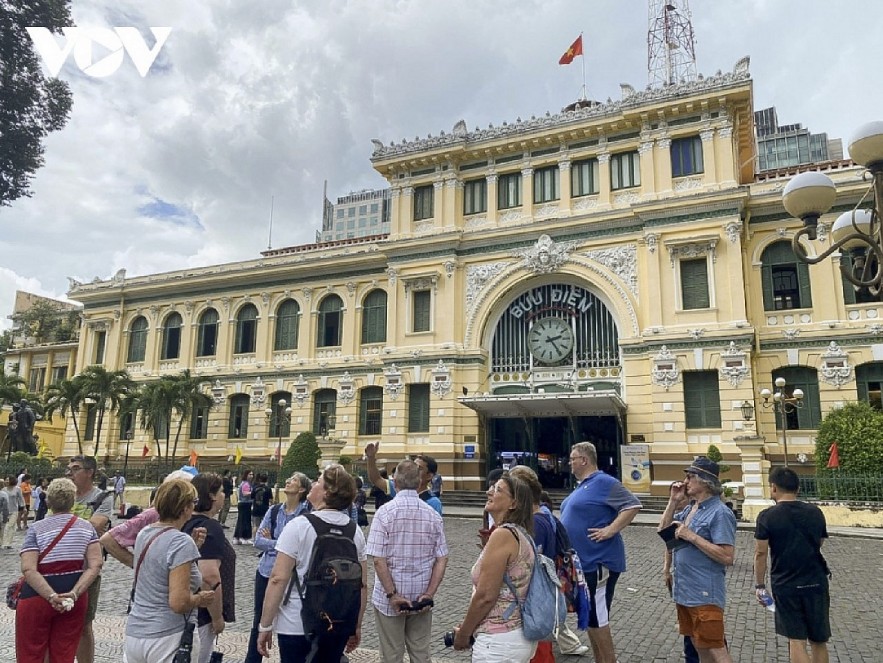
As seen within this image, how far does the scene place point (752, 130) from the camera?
28.0 meters

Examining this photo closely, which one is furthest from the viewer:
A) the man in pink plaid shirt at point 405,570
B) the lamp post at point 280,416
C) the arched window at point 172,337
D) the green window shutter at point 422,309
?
the arched window at point 172,337

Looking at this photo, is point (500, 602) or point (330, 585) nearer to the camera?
point (500, 602)

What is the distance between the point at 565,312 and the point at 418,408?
750 centimetres

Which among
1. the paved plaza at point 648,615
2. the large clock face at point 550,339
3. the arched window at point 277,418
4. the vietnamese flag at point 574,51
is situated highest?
the vietnamese flag at point 574,51

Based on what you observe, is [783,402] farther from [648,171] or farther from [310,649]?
[310,649]

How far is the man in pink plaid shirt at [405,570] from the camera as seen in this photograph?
491cm

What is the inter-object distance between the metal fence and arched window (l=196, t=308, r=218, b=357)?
92.7 ft

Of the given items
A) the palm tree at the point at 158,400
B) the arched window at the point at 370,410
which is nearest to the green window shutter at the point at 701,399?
the arched window at the point at 370,410

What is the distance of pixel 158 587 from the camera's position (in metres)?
4.26

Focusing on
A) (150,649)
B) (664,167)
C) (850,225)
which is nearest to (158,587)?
(150,649)

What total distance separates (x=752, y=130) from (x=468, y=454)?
59.6 feet

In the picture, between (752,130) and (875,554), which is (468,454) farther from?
(752,130)

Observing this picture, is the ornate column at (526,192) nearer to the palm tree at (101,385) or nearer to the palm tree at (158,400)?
the palm tree at (158,400)

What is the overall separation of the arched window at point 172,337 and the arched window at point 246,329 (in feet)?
12.3
